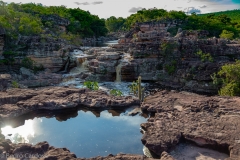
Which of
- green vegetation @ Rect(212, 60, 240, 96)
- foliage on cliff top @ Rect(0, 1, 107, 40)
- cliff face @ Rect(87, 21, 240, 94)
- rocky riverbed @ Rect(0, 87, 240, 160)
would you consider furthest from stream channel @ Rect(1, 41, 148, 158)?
foliage on cliff top @ Rect(0, 1, 107, 40)

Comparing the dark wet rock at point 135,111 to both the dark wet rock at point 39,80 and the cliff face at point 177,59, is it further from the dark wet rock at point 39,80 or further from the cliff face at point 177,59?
the dark wet rock at point 39,80

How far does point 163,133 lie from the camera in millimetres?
15539

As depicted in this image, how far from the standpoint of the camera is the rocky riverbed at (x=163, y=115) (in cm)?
1362

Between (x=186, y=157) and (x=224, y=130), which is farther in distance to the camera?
(x=224, y=130)

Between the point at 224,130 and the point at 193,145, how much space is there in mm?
2051

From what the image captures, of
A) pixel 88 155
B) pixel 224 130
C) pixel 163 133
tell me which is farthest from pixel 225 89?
pixel 88 155

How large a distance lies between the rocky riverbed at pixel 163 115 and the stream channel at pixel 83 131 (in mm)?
755

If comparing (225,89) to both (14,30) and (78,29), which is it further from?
(78,29)

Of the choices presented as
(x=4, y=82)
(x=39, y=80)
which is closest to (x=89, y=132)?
(x=4, y=82)

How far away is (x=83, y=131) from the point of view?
18.1 meters

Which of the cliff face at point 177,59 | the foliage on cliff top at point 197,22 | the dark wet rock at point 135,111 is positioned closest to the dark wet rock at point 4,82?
the dark wet rock at point 135,111

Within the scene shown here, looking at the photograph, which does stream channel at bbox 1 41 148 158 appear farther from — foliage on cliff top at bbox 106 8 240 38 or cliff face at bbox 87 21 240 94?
foliage on cliff top at bbox 106 8 240 38

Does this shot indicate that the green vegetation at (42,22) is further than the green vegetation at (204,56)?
Yes

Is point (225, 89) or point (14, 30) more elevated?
point (14, 30)
